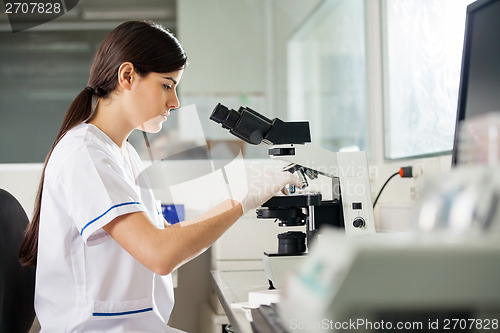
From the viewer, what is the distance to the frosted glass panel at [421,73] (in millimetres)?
1660

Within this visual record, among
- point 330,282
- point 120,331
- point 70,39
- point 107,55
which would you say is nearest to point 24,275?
point 120,331

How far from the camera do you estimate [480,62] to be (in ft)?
3.24

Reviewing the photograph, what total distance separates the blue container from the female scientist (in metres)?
0.70

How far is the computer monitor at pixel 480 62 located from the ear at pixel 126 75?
0.66 meters

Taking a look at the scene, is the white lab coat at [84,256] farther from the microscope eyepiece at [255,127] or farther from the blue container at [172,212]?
the blue container at [172,212]

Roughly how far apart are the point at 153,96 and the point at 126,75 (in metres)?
0.08

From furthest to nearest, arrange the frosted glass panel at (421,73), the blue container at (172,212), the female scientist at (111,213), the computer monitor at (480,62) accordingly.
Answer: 1. the blue container at (172,212)
2. the frosted glass panel at (421,73)
3. the female scientist at (111,213)
4. the computer monitor at (480,62)

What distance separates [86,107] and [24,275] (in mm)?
397

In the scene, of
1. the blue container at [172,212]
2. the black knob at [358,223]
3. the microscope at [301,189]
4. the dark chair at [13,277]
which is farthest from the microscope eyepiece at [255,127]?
the blue container at [172,212]

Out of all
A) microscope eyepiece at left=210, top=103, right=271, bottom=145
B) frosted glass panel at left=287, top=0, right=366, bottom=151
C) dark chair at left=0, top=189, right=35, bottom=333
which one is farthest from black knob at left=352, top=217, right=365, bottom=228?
frosted glass panel at left=287, top=0, right=366, bottom=151

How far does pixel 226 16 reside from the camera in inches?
106

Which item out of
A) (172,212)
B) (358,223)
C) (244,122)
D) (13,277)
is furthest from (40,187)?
(172,212)

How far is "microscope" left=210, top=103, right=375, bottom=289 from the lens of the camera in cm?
129

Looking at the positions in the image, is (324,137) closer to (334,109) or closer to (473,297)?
(334,109)
